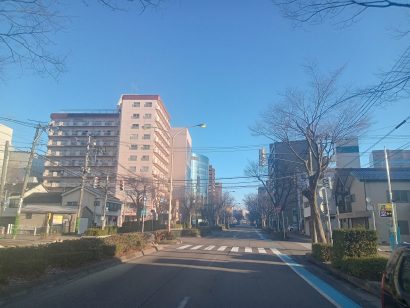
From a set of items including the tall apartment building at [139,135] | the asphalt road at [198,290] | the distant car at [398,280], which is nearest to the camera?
the distant car at [398,280]

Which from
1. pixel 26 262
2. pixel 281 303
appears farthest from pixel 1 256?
pixel 281 303

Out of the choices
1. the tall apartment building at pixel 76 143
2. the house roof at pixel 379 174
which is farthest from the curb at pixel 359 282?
the tall apartment building at pixel 76 143

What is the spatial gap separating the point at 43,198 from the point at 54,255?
51.1 metres

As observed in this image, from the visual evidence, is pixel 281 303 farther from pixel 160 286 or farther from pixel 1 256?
pixel 1 256

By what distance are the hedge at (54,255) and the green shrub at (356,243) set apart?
9.18m

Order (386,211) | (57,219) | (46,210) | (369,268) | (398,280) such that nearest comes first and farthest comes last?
1. (398,280)
2. (369,268)
3. (386,211)
4. (57,219)
5. (46,210)

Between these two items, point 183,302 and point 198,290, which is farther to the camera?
point 198,290

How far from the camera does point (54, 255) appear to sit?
1173 centimetres

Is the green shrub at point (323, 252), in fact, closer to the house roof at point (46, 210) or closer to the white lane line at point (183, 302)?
the white lane line at point (183, 302)

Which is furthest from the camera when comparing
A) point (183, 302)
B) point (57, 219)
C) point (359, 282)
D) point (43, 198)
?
point (43, 198)

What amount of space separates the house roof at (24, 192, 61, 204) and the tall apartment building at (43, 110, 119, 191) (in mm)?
30882

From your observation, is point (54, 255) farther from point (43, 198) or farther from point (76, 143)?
point (76, 143)

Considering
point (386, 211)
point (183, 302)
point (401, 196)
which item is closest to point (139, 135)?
point (401, 196)

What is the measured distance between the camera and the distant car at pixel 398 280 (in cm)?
455
